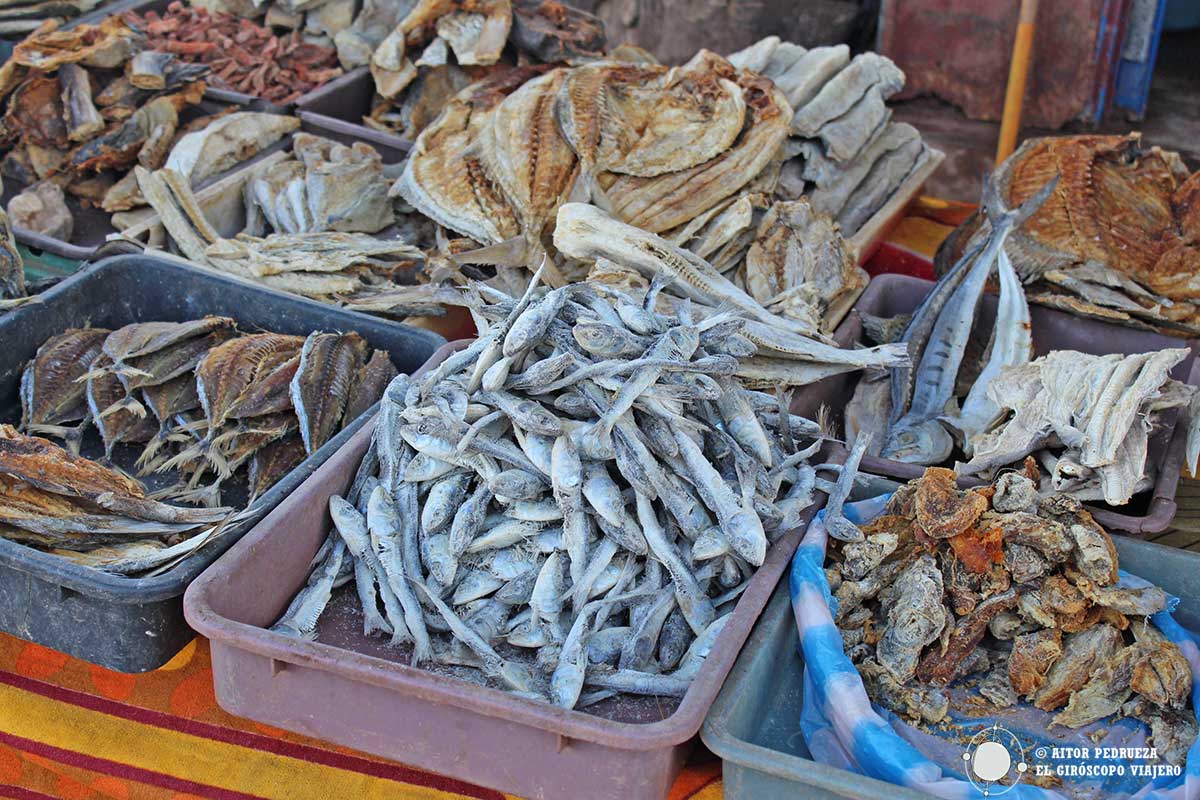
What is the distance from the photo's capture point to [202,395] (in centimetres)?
238

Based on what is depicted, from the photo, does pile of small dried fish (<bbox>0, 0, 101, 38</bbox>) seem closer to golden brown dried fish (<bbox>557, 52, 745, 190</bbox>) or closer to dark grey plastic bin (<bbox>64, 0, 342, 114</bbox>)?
dark grey plastic bin (<bbox>64, 0, 342, 114</bbox>)

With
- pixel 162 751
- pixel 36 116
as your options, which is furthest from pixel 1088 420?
pixel 36 116

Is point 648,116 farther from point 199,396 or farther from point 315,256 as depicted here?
point 199,396

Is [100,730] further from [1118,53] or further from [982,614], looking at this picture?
[1118,53]

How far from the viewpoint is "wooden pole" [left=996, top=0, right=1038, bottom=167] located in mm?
4477

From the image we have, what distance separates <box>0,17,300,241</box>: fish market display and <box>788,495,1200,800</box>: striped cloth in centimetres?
244

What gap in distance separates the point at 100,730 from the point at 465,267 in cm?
148

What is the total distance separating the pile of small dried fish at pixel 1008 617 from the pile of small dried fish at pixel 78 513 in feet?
3.82

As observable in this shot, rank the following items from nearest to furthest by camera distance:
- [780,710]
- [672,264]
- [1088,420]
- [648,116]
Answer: [780,710], [1088,420], [672,264], [648,116]

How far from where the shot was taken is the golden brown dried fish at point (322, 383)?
2350 millimetres

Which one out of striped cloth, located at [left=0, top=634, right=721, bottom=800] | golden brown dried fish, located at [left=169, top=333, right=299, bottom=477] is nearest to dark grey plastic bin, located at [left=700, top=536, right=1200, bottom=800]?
striped cloth, located at [left=0, top=634, right=721, bottom=800]

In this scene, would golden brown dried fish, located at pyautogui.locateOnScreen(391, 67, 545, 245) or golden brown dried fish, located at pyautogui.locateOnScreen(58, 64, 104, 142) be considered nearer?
golden brown dried fish, located at pyautogui.locateOnScreen(391, 67, 545, 245)

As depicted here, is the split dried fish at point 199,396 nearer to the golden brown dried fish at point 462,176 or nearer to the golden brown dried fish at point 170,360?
the golden brown dried fish at point 170,360

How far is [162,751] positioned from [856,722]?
3.74ft
